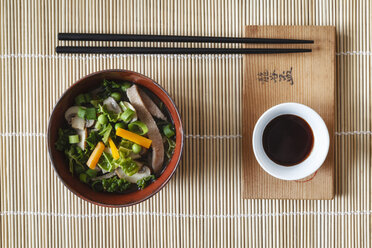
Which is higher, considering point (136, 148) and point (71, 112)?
point (71, 112)

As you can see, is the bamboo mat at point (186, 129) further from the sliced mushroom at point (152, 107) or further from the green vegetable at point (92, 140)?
the green vegetable at point (92, 140)

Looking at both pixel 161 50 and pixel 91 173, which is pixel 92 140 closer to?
pixel 91 173

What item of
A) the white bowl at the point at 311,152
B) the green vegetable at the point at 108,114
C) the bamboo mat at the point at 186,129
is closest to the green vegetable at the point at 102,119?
the green vegetable at the point at 108,114

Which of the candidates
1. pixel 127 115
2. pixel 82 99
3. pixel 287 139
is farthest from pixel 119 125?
pixel 287 139

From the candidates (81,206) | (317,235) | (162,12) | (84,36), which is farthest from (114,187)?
(317,235)

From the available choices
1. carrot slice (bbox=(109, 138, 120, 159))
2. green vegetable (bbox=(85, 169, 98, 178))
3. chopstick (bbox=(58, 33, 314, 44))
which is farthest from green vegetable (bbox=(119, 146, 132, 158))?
chopstick (bbox=(58, 33, 314, 44))

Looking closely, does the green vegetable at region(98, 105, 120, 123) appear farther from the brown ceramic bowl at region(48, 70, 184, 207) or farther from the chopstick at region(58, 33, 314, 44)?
the chopstick at region(58, 33, 314, 44)
